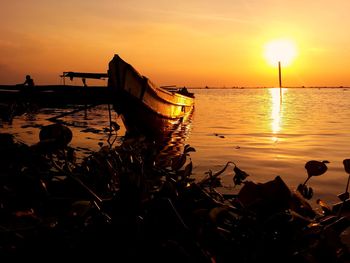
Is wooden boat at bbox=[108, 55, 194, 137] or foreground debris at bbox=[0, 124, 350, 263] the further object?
wooden boat at bbox=[108, 55, 194, 137]

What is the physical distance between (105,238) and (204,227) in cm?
63

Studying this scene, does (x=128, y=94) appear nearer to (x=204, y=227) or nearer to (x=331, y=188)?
(x=331, y=188)

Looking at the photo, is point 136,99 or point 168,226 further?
point 136,99

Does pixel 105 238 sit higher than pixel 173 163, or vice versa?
pixel 173 163

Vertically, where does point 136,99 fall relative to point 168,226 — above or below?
above

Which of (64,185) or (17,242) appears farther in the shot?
(64,185)

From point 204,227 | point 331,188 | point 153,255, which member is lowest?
point 331,188

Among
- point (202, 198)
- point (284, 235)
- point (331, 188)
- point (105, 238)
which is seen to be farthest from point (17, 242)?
point (331, 188)

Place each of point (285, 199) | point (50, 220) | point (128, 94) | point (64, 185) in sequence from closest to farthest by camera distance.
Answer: point (285, 199) < point (50, 220) < point (64, 185) < point (128, 94)

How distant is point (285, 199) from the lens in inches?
73.0

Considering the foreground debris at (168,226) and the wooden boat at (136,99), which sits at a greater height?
the wooden boat at (136,99)

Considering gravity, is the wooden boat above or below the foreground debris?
above

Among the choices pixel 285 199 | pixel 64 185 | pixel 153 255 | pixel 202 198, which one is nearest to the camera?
pixel 285 199

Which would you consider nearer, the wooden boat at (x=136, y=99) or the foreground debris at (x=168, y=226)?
the foreground debris at (x=168, y=226)
